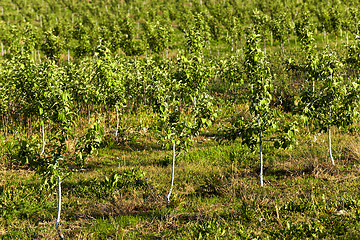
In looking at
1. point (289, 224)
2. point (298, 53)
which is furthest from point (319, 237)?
point (298, 53)

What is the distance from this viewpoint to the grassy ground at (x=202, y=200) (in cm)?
604

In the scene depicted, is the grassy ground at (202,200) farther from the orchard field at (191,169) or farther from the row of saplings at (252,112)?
the row of saplings at (252,112)

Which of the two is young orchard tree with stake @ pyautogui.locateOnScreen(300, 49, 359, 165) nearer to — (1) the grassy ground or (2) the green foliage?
(1) the grassy ground

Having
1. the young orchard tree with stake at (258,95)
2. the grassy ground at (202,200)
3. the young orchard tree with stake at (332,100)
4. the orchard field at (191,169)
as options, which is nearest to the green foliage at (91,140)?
the orchard field at (191,169)

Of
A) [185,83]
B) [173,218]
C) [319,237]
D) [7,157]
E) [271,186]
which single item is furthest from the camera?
[185,83]

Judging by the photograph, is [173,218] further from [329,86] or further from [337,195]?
[329,86]

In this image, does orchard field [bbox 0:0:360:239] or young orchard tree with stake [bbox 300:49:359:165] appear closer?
orchard field [bbox 0:0:360:239]

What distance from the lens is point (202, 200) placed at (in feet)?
25.1

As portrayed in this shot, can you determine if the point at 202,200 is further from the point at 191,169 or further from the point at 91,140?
the point at 91,140

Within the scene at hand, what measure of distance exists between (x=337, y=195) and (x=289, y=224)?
7.16 feet

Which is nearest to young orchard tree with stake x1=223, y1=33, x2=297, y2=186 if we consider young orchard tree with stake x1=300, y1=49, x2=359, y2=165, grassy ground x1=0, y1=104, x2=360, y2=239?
young orchard tree with stake x1=300, y1=49, x2=359, y2=165

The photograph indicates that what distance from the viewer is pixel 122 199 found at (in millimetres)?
7465

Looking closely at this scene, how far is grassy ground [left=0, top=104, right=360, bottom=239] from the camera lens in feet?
19.8

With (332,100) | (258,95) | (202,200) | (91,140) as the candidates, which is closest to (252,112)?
(258,95)
